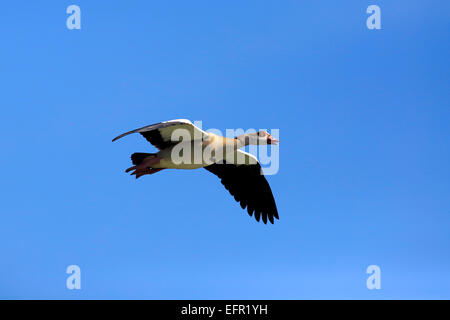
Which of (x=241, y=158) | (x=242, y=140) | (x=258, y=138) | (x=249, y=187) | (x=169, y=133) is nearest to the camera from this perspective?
(x=169, y=133)

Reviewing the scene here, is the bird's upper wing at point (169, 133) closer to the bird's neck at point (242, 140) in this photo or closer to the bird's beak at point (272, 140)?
the bird's neck at point (242, 140)

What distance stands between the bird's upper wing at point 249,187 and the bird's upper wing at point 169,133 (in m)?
1.63

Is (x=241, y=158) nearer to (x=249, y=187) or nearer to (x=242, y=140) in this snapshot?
(x=249, y=187)

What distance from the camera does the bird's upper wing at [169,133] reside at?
875 cm

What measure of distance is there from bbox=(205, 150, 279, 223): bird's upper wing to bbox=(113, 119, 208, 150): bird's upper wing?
163 cm

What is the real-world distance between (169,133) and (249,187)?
2.38 metres

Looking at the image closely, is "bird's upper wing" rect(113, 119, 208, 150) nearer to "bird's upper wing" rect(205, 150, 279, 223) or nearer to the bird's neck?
the bird's neck

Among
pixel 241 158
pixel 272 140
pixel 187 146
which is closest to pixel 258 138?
pixel 272 140

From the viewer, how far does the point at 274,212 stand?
11141 mm

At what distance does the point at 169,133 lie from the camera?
947 cm

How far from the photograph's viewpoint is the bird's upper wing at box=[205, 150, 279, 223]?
36.3 ft
